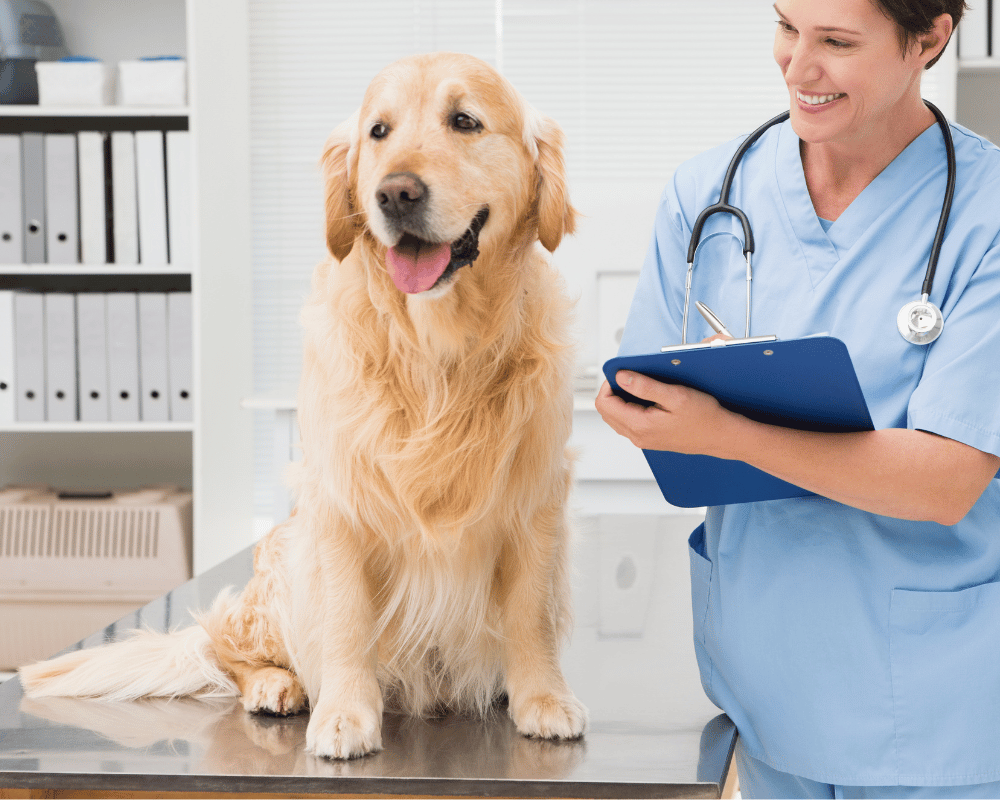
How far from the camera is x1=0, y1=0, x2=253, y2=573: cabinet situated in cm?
295

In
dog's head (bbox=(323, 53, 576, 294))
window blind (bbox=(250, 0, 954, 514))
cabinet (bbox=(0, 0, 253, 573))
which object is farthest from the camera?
window blind (bbox=(250, 0, 954, 514))

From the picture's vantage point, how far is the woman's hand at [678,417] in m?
0.88

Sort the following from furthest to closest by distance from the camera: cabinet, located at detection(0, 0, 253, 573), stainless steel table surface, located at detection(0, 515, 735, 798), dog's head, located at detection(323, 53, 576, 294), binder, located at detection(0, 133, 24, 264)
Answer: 1. cabinet, located at detection(0, 0, 253, 573)
2. binder, located at detection(0, 133, 24, 264)
3. dog's head, located at detection(323, 53, 576, 294)
4. stainless steel table surface, located at detection(0, 515, 735, 798)

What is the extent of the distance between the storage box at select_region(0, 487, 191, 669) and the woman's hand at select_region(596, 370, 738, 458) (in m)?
2.37

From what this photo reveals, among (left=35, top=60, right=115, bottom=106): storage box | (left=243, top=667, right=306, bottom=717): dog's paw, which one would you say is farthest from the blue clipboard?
(left=35, top=60, right=115, bottom=106): storage box

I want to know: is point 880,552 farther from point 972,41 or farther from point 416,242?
point 972,41

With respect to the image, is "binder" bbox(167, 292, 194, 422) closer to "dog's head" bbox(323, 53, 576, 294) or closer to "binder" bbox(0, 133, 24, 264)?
"binder" bbox(0, 133, 24, 264)

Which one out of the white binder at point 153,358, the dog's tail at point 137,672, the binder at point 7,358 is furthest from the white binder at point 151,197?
the dog's tail at point 137,672

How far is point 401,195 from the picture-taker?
100 centimetres

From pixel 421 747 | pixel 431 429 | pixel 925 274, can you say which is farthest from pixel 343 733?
pixel 925 274

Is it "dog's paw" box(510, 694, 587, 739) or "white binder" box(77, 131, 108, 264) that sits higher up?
"white binder" box(77, 131, 108, 264)

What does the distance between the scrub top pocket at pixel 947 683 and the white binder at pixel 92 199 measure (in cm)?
269

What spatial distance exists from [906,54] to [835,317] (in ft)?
0.91

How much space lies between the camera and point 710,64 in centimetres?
362
